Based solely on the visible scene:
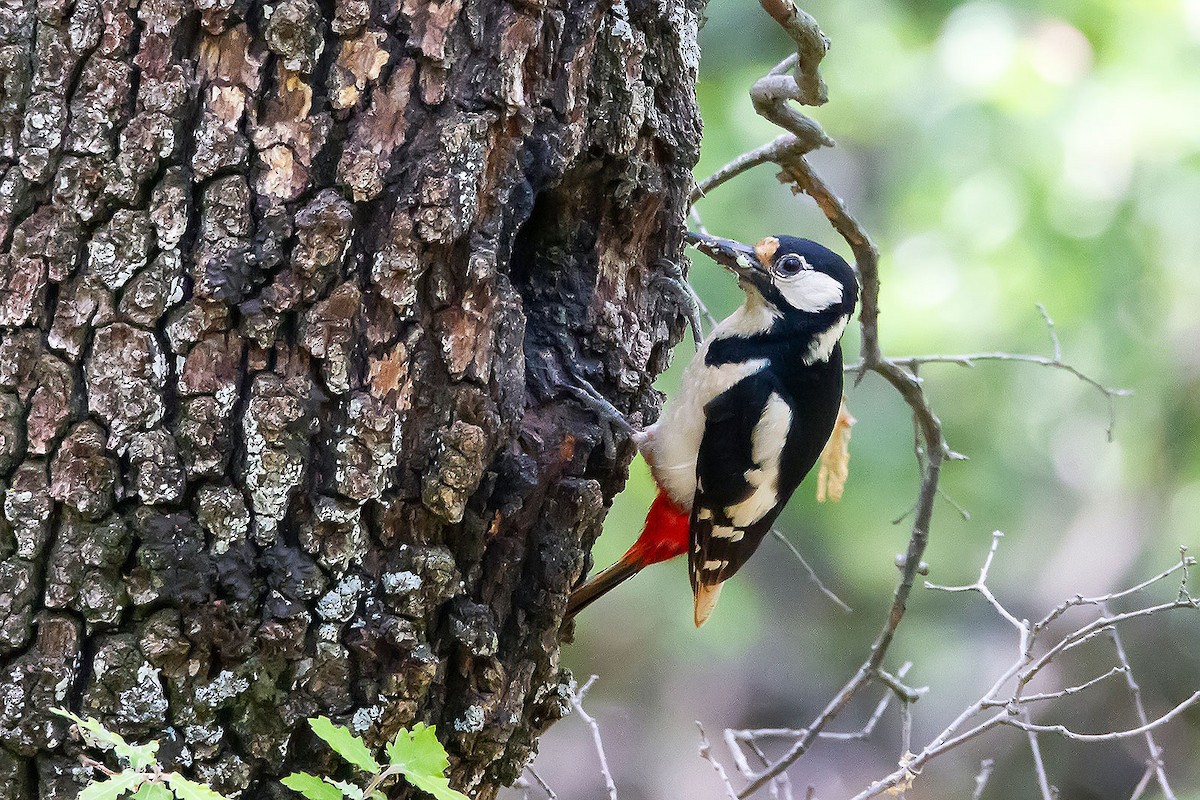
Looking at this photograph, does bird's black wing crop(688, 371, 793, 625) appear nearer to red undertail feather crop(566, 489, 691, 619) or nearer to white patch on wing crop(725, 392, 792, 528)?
white patch on wing crop(725, 392, 792, 528)

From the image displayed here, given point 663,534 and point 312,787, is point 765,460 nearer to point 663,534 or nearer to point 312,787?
point 663,534

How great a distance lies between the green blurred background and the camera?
13.8ft

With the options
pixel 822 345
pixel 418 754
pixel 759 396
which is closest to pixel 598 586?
pixel 759 396

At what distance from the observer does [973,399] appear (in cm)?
545

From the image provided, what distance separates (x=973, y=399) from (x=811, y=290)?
9.39ft

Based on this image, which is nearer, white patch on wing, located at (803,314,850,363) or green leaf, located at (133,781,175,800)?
green leaf, located at (133,781,175,800)

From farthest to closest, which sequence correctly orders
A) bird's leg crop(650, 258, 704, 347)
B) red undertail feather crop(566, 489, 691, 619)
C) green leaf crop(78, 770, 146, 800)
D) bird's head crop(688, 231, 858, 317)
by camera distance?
red undertail feather crop(566, 489, 691, 619) → bird's head crop(688, 231, 858, 317) → bird's leg crop(650, 258, 704, 347) → green leaf crop(78, 770, 146, 800)

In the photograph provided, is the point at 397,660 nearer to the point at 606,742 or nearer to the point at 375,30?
the point at 375,30

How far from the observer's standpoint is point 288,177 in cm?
172

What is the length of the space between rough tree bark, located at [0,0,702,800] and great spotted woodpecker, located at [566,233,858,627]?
1.03 meters

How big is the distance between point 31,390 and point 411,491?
1.91ft

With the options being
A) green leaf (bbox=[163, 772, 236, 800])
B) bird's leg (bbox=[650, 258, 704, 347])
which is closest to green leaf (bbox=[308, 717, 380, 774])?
green leaf (bbox=[163, 772, 236, 800])

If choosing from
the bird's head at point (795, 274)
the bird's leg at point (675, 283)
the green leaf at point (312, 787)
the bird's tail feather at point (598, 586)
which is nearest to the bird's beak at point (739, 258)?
the bird's head at point (795, 274)

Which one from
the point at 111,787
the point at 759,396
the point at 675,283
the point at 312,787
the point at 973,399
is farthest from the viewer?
the point at 973,399
